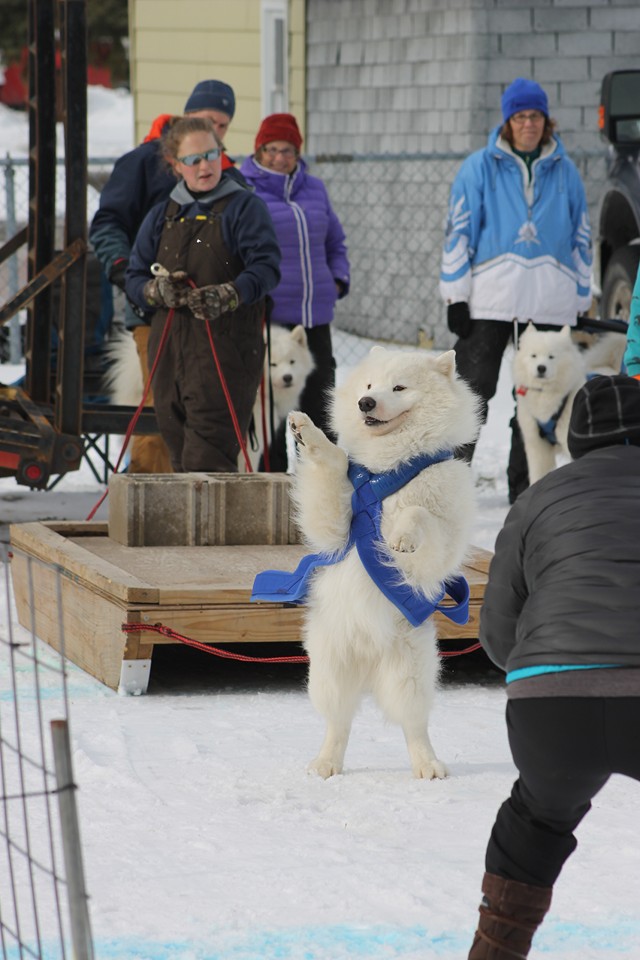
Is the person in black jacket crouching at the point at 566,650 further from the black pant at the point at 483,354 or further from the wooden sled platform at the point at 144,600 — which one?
the black pant at the point at 483,354

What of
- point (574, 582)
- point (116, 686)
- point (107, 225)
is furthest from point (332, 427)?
point (107, 225)

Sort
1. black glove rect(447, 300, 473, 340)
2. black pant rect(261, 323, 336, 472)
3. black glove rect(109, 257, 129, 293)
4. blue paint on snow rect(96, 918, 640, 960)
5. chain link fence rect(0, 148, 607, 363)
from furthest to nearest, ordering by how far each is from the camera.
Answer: chain link fence rect(0, 148, 607, 363) → black pant rect(261, 323, 336, 472) → black glove rect(447, 300, 473, 340) → black glove rect(109, 257, 129, 293) → blue paint on snow rect(96, 918, 640, 960)

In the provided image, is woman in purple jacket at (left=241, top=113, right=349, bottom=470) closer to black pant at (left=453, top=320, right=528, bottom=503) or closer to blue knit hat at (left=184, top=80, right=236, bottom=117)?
Result: blue knit hat at (left=184, top=80, right=236, bottom=117)

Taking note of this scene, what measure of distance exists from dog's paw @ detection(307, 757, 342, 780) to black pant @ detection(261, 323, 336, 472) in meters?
3.79

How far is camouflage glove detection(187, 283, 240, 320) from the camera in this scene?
18.6 feet

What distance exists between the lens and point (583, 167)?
13117 millimetres

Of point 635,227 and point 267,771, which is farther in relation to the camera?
point 635,227

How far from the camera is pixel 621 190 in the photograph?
8297 millimetres

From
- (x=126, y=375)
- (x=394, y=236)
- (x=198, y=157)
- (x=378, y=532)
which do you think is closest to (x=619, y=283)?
(x=126, y=375)

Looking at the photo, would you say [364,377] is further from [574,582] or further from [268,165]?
[268,165]

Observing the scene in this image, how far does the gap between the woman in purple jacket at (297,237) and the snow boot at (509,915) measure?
5.09 metres

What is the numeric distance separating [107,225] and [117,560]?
2095 millimetres

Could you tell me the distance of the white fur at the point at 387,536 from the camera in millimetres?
3859

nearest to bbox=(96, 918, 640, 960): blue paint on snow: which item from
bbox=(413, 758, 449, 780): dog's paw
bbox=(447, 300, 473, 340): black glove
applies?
bbox=(413, 758, 449, 780): dog's paw
